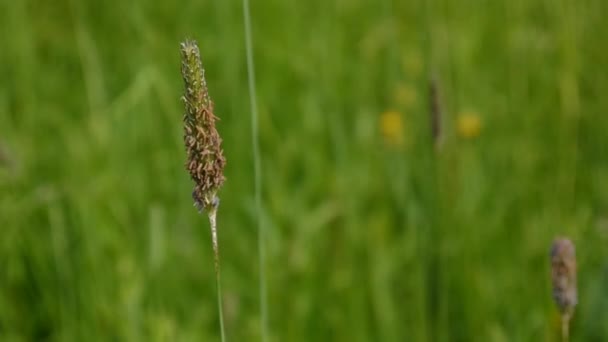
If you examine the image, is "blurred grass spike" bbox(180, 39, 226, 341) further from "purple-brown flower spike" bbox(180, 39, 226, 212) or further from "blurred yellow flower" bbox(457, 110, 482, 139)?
"blurred yellow flower" bbox(457, 110, 482, 139)

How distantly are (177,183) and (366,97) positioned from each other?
0.74 m

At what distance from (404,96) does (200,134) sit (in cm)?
186

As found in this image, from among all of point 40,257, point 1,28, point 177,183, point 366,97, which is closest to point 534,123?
point 366,97

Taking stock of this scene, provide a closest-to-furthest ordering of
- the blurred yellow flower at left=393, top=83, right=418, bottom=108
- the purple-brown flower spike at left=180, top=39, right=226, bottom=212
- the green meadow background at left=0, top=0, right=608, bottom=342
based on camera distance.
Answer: the purple-brown flower spike at left=180, top=39, right=226, bottom=212 < the green meadow background at left=0, top=0, right=608, bottom=342 < the blurred yellow flower at left=393, top=83, right=418, bottom=108

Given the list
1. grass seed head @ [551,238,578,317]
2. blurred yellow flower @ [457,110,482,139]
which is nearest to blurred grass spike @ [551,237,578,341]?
grass seed head @ [551,238,578,317]

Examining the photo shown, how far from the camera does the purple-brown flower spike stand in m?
0.76

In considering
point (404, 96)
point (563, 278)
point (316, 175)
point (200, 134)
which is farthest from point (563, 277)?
point (404, 96)

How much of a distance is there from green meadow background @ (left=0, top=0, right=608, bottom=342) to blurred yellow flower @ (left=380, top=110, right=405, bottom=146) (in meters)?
0.01

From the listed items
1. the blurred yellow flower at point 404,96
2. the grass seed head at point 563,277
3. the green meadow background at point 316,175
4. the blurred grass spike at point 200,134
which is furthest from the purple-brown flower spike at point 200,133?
the blurred yellow flower at point 404,96

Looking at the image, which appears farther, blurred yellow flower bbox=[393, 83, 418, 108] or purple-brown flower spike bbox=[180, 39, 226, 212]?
blurred yellow flower bbox=[393, 83, 418, 108]

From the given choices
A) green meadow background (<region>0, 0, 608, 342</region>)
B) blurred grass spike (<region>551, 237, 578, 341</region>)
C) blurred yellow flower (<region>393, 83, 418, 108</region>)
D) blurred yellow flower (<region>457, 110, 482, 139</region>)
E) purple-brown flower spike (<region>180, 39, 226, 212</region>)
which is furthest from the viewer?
blurred yellow flower (<region>393, 83, 418, 108</region>)

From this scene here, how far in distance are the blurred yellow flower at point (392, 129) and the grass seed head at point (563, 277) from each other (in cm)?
132

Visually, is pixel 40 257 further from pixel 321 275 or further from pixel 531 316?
pixel 531 316

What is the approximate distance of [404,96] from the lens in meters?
2.59
